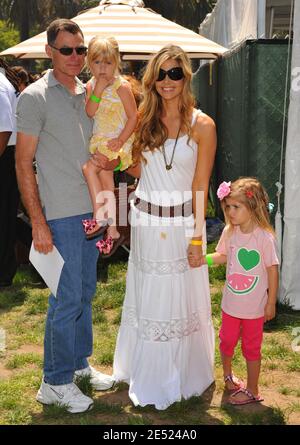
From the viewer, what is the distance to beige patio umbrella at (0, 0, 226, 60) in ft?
26.8

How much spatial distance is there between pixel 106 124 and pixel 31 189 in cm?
60

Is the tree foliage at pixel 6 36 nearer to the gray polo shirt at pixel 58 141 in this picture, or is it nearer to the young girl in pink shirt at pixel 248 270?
the gray polo shirt at pixel 58 141

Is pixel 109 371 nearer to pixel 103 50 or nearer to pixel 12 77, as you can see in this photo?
pixel 103 50

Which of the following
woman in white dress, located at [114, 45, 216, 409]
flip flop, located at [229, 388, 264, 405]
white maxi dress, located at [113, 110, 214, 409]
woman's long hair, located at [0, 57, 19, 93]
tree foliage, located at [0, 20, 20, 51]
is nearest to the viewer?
woman in white dress, located at [114, 45, 216, 409]

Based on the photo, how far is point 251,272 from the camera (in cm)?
414

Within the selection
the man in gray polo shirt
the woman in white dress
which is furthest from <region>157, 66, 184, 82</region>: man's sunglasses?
the man in gray polo shirt

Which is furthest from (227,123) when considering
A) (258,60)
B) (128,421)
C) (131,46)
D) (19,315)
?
(128,421)

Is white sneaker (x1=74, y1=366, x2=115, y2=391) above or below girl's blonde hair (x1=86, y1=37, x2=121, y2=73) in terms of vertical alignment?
below

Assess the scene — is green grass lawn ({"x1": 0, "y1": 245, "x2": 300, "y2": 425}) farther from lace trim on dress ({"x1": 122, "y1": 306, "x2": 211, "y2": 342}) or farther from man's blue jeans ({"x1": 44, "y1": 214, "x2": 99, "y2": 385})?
lace trim on dress ({"x1": 122, "y1": 306, "x2": 211, "y2": 342})

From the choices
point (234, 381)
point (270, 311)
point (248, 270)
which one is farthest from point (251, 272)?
point (234, 381)

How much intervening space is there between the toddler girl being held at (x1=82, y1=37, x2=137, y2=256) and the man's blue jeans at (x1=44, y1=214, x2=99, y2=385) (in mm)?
123

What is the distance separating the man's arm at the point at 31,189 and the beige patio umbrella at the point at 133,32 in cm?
446

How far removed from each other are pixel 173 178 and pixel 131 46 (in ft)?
15.0
